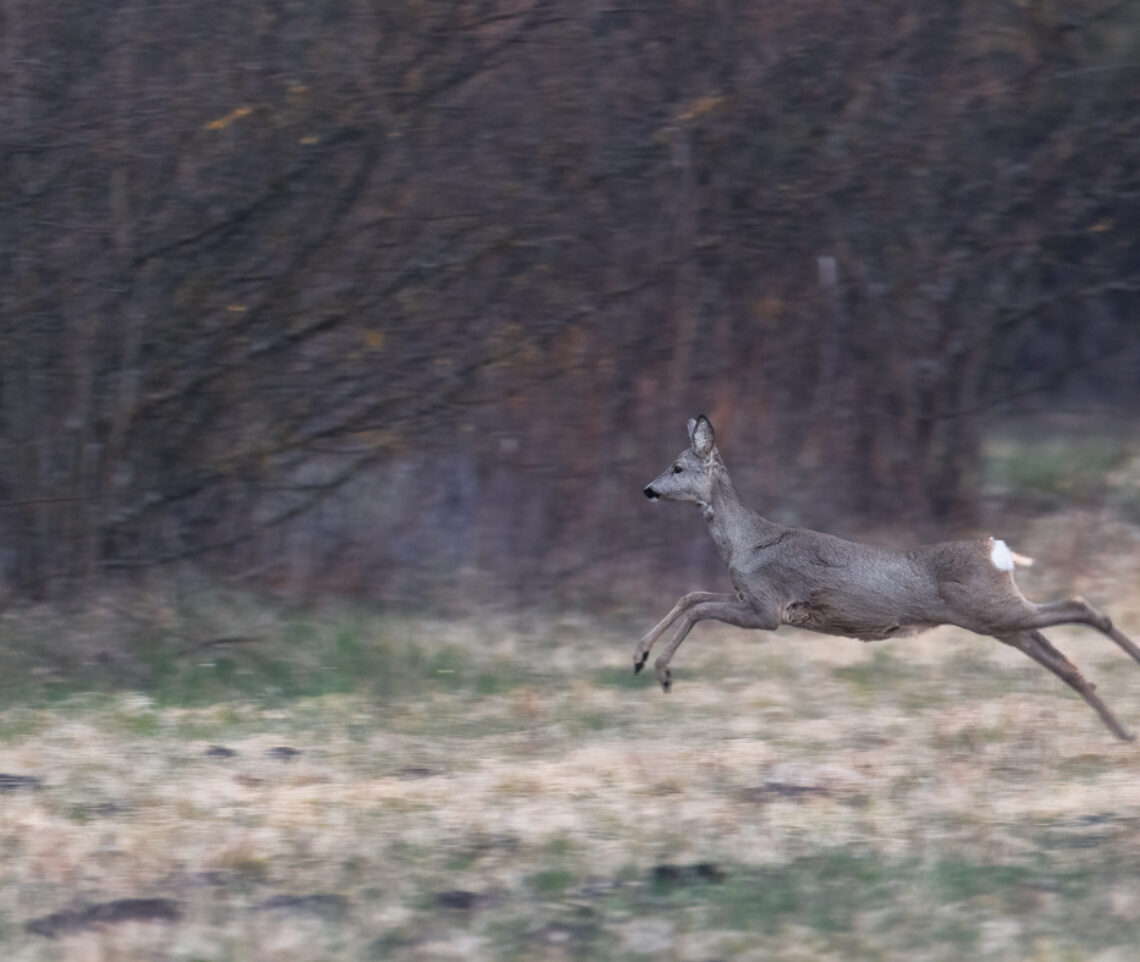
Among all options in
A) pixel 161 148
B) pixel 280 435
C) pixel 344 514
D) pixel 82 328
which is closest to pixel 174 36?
pixel 161 148

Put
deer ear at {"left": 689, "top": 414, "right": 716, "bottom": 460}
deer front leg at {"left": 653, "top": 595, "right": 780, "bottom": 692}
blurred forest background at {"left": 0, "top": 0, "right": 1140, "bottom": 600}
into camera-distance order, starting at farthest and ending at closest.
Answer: blurred forest background at {"left": 0, "top": 0, "right": 1140, "bottom": 600}
deer ear at {"left": 689, "top": 414, "right": 716, "bottom": 460}
deer front leg at {"left": 653, "top": 595, "right": 780, "bottom": 692}

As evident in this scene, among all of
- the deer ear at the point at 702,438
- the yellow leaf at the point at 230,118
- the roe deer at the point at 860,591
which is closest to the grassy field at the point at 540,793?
the roe deer at the point at 860,591

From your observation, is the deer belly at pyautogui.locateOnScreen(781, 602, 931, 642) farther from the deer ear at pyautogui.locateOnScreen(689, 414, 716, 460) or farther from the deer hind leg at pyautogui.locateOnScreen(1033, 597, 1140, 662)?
the deer ear at pyautogui.locateOnScreen(689, 414, 716, 460)

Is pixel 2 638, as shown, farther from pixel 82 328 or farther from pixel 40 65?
pixel 40 65

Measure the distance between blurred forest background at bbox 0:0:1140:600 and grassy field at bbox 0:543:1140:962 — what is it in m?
0.74

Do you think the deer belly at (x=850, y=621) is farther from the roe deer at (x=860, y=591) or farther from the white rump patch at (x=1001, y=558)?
the white rump patch at (x=1001, y=558)

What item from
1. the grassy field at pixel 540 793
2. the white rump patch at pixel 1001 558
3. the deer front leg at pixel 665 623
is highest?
the white rump patch at pixel 1001 558

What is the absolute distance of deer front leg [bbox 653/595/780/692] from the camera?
7.29 m

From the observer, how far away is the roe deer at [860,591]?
23.1ft

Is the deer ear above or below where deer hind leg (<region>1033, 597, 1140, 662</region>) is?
above

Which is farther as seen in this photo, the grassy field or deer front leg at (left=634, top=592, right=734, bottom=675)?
deer front leg at (left=634, top=592, right=734, bottom=675)

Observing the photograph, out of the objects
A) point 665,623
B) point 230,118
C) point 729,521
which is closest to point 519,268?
point 230,118

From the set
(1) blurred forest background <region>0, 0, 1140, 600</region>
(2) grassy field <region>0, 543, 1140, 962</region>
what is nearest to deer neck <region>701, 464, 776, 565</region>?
(2) grassy field <region>0, 543, 1140, 962</region>

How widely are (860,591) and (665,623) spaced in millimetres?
902
